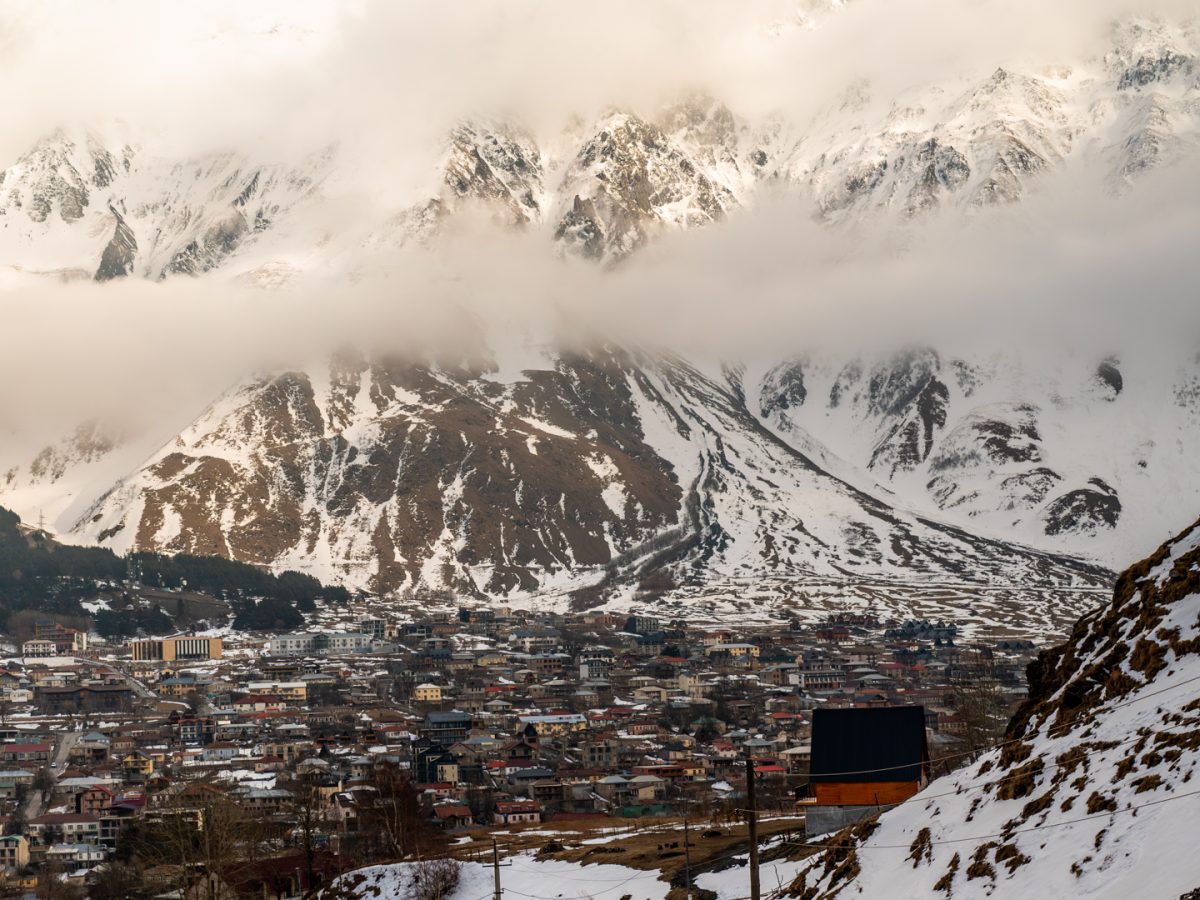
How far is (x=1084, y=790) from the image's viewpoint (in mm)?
31688

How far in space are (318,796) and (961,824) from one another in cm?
9469

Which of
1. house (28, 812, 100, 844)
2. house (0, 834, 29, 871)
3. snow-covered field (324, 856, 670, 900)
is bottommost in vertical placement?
snow-covered field (324, 856, 670, 900)

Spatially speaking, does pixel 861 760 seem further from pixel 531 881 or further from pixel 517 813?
pixel 517 813

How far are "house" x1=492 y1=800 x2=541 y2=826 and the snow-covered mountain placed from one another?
91838mm

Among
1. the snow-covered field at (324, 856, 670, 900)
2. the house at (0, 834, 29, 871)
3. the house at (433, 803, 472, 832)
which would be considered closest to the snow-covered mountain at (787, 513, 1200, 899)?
the snow-covered field at (324, 856, 670, 900)

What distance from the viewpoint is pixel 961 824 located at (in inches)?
1387

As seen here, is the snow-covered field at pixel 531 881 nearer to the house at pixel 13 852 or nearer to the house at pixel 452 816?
the house at pixel 452 816

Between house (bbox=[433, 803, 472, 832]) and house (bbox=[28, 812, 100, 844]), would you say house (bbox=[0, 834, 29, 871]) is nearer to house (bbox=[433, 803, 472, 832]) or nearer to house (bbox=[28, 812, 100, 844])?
house (bbox=[28, 812, 100, 844])

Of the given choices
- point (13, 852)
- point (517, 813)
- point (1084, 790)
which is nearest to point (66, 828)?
point (13, 852)

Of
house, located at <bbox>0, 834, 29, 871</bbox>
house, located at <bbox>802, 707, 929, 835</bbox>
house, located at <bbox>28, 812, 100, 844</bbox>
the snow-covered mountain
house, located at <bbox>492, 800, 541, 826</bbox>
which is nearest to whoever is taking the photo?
the snow-covered mountain

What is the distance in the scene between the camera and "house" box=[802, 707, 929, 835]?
62.3 meters

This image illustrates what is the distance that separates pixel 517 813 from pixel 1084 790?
105856 millimetres

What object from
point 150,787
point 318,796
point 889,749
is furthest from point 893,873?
point 150,787

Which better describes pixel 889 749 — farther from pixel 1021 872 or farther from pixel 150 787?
pixel 150 787
